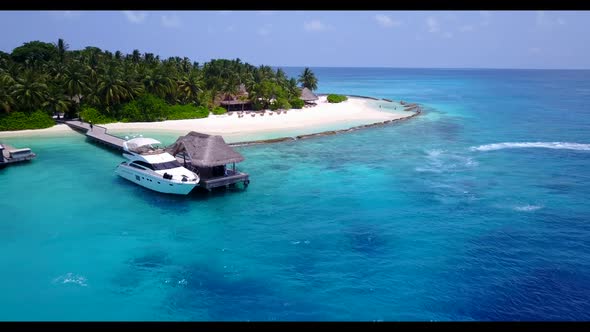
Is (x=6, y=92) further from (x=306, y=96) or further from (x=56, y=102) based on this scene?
(x=306, y=96)

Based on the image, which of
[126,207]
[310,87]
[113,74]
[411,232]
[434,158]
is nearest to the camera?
[411,232]

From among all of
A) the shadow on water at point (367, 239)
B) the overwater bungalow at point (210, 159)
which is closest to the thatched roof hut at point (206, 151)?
the overwater bungalow at point (210, 159)

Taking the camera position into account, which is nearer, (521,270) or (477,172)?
(521,270)

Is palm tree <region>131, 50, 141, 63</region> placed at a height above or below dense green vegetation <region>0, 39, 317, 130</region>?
above

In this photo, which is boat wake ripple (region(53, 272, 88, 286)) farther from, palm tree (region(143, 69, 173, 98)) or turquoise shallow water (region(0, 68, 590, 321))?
palm tree (region(143, 69, 173, 98))

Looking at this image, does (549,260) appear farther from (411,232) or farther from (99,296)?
(99,296)

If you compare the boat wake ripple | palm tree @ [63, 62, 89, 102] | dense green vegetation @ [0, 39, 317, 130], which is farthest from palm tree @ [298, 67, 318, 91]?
the boat wake ripple

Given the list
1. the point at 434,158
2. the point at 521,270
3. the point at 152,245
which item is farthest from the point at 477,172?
the point at 152,245
